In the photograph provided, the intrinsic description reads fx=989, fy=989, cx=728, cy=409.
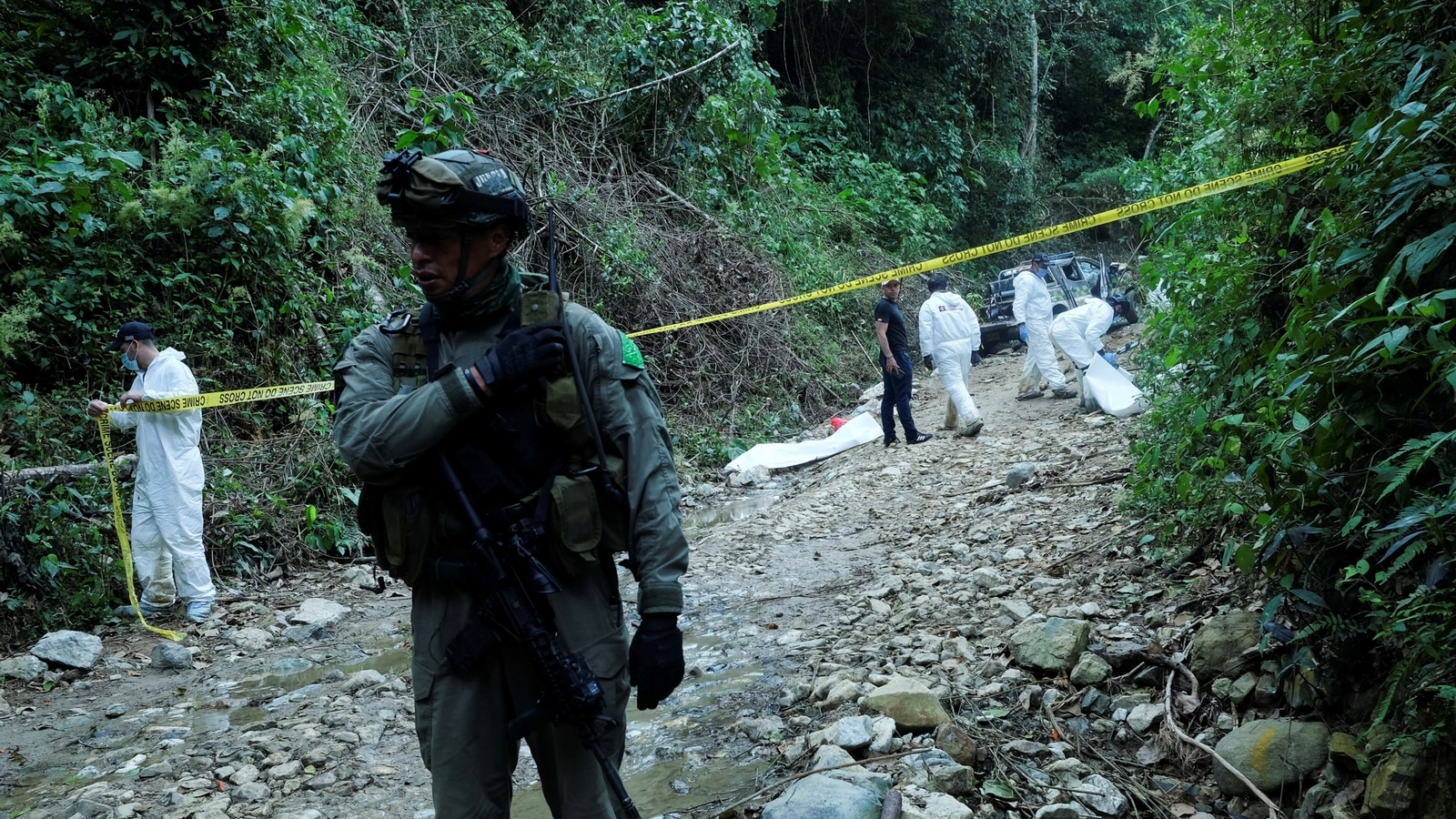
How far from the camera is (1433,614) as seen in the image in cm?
233

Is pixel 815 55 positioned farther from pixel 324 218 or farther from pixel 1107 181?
pixel 324 218

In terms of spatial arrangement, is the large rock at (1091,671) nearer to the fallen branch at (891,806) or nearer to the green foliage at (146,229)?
the fallen branch at (891,806)

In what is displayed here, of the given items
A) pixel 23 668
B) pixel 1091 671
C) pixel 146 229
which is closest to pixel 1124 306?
pixel 146 229

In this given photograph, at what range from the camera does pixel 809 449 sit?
34.2 feet

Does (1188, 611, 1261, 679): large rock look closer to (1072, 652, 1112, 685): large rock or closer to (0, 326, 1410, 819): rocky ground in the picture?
(0, 326, 1410, 819): rocky ground

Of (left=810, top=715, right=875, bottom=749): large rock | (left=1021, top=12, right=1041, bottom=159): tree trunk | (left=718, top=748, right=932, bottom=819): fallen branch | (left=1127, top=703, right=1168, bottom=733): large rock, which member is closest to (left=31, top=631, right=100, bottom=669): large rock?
(left=718, top=748, right=932, bottom=819): fallen branch

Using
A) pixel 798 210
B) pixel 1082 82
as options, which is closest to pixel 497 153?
pixel 798 210

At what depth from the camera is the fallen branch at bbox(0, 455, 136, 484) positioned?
19.6ft

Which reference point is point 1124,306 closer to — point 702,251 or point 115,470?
point 702,251

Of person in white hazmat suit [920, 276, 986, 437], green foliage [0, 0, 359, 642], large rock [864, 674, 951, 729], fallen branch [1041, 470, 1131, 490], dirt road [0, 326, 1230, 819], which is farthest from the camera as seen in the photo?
person in white hazmat suit [920, 276, 986, 437]

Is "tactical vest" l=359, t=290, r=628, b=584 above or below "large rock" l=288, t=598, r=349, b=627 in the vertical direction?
above

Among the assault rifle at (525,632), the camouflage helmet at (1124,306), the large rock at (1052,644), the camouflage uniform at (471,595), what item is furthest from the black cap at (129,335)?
the camouflage helmet at (1124,306)

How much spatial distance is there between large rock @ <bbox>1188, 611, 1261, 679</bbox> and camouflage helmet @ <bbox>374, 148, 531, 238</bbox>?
2626 millimetres

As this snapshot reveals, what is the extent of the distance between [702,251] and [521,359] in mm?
Answer: 10692
